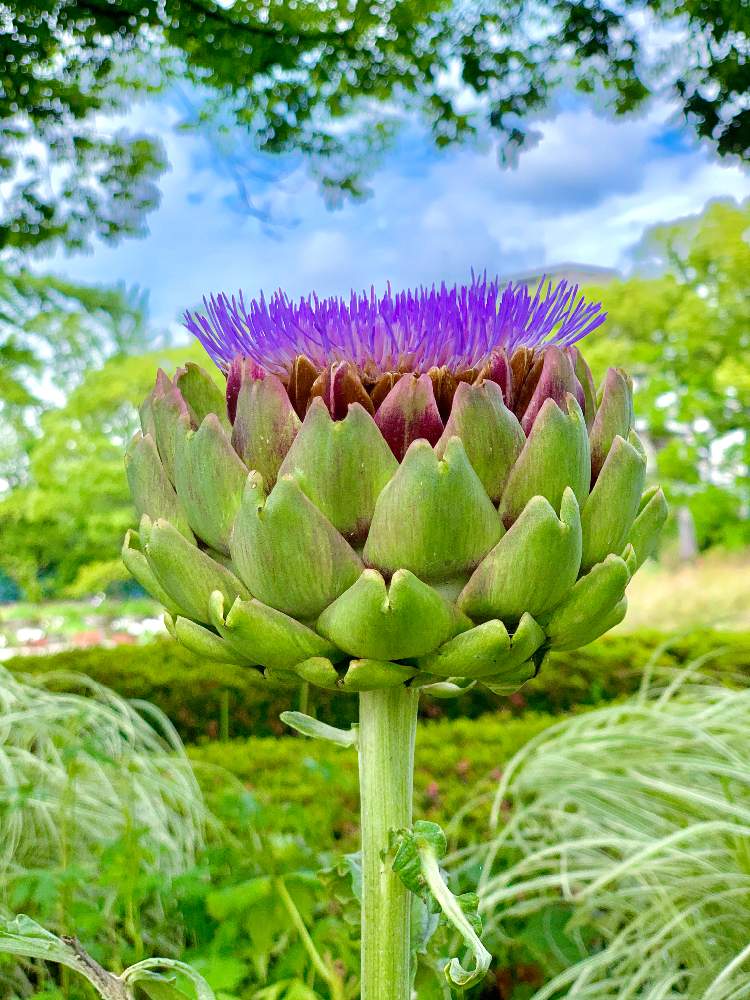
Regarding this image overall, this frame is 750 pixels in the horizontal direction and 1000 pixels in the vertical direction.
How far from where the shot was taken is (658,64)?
9.32 feet

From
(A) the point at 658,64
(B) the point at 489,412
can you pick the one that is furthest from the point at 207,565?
(A) the point at 658,64

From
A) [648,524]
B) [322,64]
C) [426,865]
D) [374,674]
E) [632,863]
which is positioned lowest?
[632,863]

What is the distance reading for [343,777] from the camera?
1.51 m

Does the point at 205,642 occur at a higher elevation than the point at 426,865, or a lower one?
higher

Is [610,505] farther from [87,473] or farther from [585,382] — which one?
[87,473]

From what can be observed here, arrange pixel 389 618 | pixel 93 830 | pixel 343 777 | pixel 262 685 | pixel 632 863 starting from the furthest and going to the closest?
pixel 262 685
pixel 343 777
pixel 93 830
pixel 632 863
pixel 389 618

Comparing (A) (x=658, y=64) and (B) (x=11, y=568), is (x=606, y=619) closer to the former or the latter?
(A) (x=658, y=64)

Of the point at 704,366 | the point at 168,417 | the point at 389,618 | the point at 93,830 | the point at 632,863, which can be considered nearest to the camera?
the point at 389,618

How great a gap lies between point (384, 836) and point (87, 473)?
31.9 ft

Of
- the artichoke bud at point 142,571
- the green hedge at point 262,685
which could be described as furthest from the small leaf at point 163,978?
the green hedge at point 262,685

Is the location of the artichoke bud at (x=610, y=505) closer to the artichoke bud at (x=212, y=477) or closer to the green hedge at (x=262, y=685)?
the artichoke bud at (x=212, y=477)

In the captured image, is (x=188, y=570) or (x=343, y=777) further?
(x=343, y=777)

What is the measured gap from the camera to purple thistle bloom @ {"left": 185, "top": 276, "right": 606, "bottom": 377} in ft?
2.01

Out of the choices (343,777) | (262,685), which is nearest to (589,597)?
(343,777)
